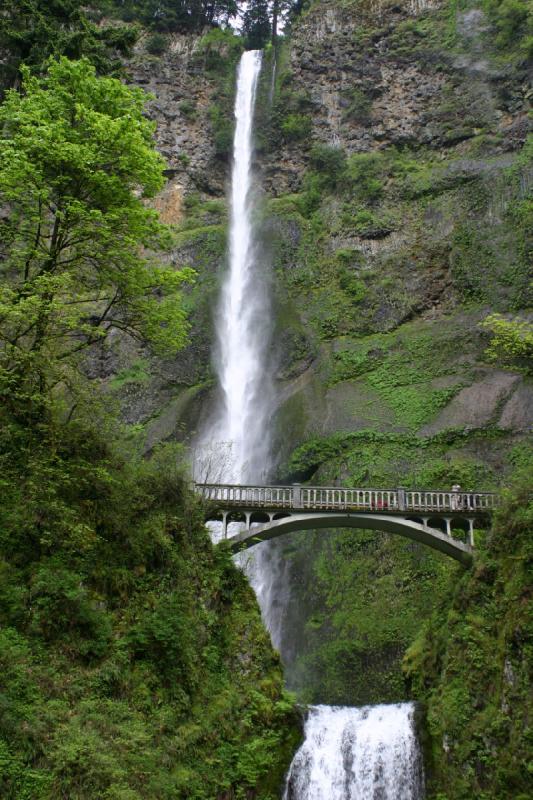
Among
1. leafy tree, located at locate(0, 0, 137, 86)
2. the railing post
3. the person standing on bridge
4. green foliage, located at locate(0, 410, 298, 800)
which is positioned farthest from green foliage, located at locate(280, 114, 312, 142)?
green foliage, located at locate(0, 410, 298, 800)

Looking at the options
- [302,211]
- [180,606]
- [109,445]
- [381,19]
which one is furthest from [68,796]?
[381,19]

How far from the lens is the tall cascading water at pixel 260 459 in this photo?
15188 millimetres

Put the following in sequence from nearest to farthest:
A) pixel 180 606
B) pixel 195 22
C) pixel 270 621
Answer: pixel 180 606
pixel 270 621
pixel 195 22

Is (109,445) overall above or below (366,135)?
below

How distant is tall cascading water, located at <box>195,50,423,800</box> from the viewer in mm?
15188

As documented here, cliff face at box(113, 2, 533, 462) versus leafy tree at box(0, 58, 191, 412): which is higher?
cliff face at box(113, 2, 533, 462)

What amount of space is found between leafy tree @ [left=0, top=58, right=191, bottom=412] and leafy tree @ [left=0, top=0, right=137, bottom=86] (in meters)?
3.99

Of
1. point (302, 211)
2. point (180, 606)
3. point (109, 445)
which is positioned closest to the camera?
point (180, 606)

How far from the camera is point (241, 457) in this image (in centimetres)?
2914

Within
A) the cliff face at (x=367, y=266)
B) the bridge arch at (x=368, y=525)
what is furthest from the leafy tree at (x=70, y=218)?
the cliff face at (x=367, y=266)

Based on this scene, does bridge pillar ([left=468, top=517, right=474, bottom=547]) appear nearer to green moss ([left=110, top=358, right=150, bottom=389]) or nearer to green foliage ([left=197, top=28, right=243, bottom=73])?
green moss ([left=110, top=358, right=150, bottom=389])

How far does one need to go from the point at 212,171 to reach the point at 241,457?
21.7 metres

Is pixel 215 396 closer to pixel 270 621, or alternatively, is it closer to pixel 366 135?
pixel 270 621

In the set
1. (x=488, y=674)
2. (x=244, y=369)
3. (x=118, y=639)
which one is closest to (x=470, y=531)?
(x=488, y=674)
